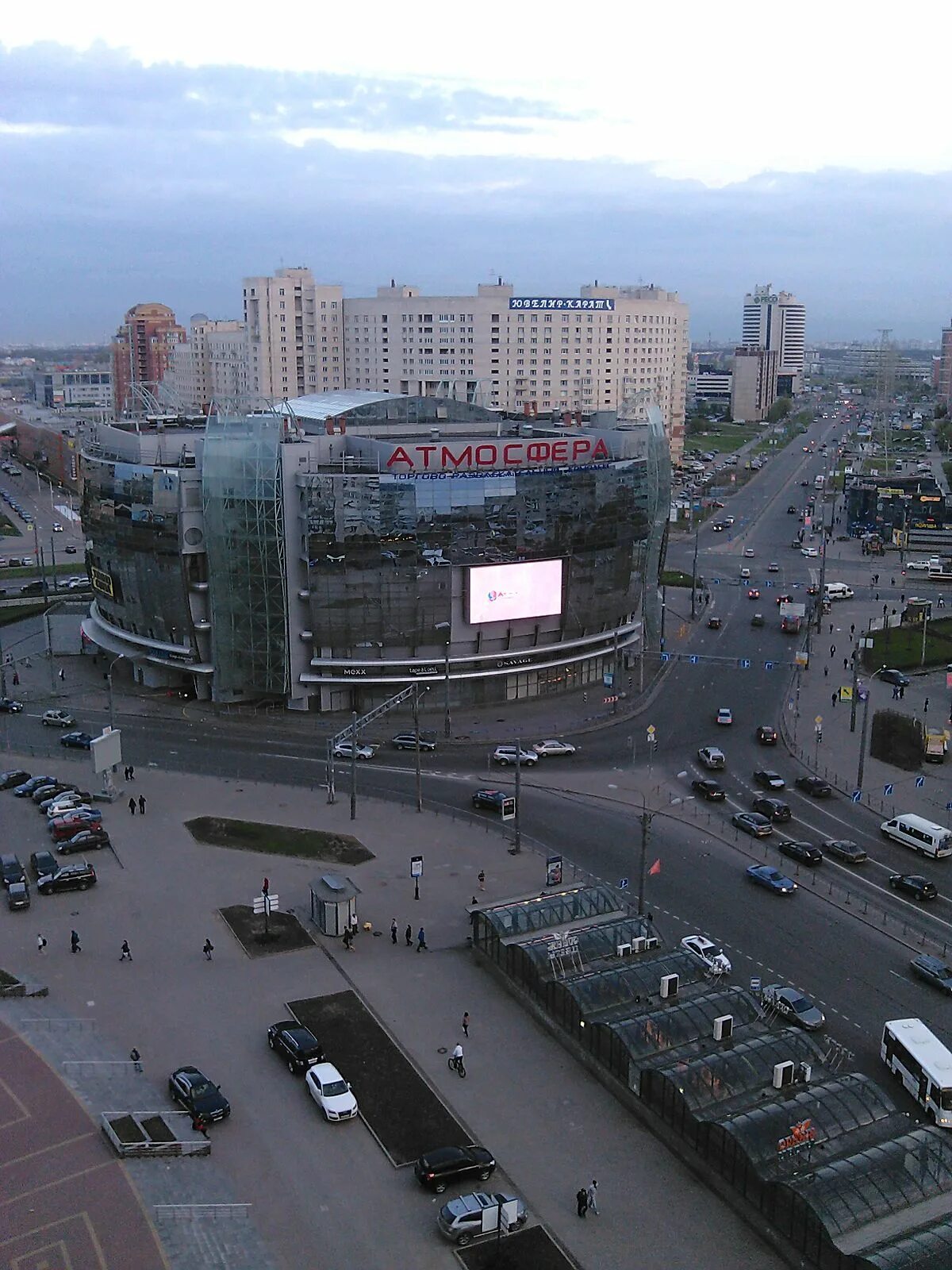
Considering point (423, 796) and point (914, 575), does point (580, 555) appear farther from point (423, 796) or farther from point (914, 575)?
point (914, 575)

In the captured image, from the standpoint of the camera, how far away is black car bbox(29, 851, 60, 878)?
44656 millimetres

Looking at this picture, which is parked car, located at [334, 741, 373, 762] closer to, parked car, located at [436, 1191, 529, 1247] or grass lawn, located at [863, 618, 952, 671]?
parked car, located at [436, 1191, 529, 1247]

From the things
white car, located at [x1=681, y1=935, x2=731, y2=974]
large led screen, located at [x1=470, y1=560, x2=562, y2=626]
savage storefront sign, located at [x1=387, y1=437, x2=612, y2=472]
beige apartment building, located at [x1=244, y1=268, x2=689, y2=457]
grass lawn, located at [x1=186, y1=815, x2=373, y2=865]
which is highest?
beige apartment building, located at [x1=244, y1=268, x2=689, y2=457]

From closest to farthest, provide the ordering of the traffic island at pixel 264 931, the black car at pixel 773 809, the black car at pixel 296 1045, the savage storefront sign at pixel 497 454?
the black car at pixel 296 1045, the traffic island at pixel 264 931, the black car at pixel 773 809, the savage storefront sign at pixel 497 454

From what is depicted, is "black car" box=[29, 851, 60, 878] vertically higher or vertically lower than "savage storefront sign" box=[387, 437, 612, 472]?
lower

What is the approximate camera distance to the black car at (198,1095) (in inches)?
1173

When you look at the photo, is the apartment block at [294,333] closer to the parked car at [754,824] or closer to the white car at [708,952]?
the parked car at [754,824]

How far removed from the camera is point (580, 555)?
6850cm

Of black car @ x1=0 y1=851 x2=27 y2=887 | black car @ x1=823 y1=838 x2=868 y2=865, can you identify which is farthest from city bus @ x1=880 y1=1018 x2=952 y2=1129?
black car @ x1=0 y1=851 x2=27 y2=887

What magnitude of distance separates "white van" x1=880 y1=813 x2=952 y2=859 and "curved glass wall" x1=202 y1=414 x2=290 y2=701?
3209cm

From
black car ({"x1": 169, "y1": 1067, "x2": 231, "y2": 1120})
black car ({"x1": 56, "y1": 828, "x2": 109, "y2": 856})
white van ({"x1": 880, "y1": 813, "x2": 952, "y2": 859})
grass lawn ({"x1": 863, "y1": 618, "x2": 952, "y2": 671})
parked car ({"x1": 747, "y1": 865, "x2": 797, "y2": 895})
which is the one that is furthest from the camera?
grass lawn ({"x1": 863, "y1": 618, "x2": 952, "y2": 671})

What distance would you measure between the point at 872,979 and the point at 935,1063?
21.6 ft

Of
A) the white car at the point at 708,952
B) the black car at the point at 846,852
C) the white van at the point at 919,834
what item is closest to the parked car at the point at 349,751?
the black car at the point at 846,852

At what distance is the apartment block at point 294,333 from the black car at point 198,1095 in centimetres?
16008
